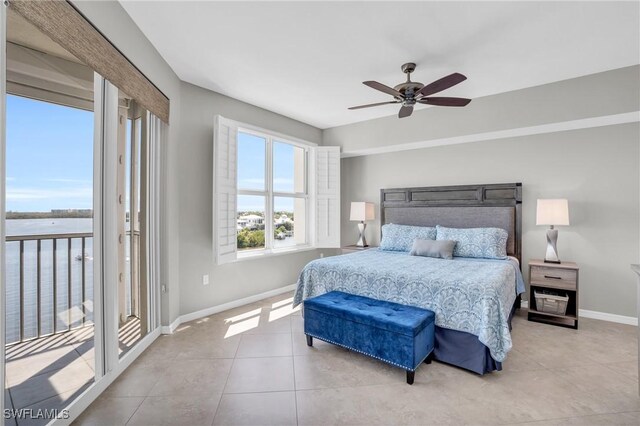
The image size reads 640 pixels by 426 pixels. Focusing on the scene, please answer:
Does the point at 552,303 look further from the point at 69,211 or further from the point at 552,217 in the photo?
the point at 69,211

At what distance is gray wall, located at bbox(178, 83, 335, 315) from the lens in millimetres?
3406

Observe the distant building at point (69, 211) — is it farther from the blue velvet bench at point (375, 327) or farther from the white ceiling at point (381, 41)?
the blue velvet bench at point (375, 327)

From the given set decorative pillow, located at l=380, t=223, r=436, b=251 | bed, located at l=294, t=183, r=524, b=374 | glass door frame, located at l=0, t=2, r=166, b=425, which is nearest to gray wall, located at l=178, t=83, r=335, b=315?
bed, located at l=294, t=183, r=524, b=374

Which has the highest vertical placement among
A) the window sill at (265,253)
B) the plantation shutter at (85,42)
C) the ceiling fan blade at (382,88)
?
the ceiling fan blade at (382,88)

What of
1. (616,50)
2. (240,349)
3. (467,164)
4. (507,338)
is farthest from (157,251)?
(616,50)

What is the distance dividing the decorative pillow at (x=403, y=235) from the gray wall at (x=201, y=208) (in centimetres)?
200

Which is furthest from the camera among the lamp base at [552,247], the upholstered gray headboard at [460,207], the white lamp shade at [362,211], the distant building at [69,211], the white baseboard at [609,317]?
the white lamp shade at [362,211]

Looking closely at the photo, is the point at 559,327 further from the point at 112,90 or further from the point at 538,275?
the point at 112,90

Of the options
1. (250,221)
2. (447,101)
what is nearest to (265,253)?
(250,221)

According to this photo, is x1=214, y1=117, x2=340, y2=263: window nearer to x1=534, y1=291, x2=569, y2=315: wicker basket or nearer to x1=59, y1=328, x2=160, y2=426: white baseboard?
x1=59, y1=328, x2=160, y2=426: white baseboard

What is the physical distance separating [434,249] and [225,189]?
2.64 m

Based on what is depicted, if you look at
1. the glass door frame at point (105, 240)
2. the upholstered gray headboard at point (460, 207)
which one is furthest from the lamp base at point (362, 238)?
the glass door frame at point (105, 240)

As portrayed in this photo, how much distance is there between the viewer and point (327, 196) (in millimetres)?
5070

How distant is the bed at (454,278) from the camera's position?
2281 millimetres
